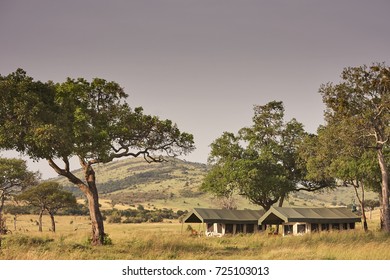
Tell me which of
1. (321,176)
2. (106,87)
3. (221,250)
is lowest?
(221,250)

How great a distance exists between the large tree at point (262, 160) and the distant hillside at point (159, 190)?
49.4 m

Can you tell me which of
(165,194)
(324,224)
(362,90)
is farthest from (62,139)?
(165,194)

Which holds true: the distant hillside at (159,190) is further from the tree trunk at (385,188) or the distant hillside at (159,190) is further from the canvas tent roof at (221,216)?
the tree trunk at (385,188)

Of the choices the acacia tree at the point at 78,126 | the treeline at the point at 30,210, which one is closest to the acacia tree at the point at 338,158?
the acacia tree at the point at 78,126

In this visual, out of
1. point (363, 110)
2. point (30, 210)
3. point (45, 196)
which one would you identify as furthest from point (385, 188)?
point (30, 210)

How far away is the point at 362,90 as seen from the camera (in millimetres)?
37219

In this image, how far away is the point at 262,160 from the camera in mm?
52375

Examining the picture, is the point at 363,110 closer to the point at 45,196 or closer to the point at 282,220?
the point at 282,220

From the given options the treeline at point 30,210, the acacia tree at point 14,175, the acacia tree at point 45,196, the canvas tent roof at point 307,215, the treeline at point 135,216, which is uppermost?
the acacia tree at point 14,175

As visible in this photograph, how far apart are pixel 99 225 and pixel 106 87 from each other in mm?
9220

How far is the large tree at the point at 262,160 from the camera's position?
51.9 meters

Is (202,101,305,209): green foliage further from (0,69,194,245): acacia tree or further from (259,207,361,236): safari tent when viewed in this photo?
(0,69,194,245): acacia tree

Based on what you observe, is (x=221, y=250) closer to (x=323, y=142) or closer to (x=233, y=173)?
(x=323, y=142)

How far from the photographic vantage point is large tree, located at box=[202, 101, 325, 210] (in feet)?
170
